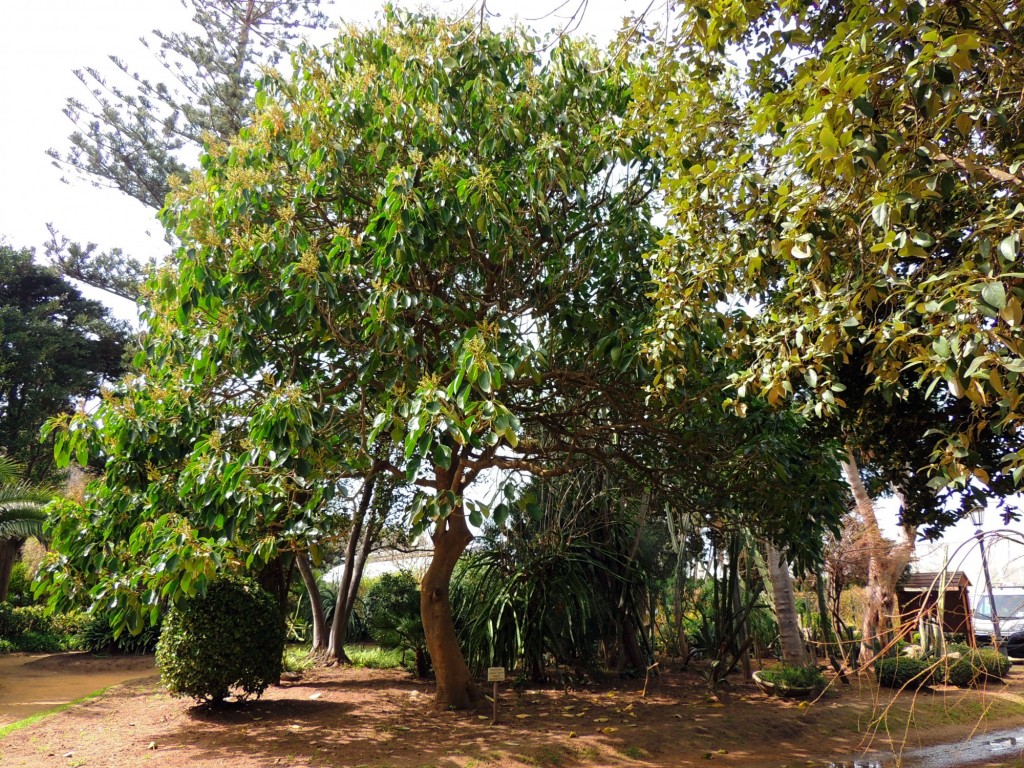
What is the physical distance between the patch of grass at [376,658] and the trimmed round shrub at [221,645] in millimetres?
4423

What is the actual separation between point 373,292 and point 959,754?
7663mm

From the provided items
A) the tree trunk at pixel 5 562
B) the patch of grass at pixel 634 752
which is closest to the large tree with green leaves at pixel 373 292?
the patch of grass at pixel 634 752

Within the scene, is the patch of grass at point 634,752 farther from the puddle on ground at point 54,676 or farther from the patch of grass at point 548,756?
the puddle on ground at point 54,676

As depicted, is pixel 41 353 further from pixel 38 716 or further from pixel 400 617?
pixel 400 617

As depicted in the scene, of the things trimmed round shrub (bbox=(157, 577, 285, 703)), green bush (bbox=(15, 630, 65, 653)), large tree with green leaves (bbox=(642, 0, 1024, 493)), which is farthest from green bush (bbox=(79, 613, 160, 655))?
large tree with green leaves (bbox=(642, 0, 1024, 493))

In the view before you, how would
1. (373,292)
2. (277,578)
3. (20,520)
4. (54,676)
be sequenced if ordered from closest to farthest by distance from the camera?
(373,292) < (277,578) < (54,676) < (20,520)

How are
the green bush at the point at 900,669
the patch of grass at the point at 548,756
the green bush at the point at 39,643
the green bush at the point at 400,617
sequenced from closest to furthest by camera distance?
the patch of grass at the point at 548,756 → the green bush at the point at 900,669 → the green bush at the point at 400,617 → the green bush at the point at 39,643

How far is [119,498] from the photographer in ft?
20.5

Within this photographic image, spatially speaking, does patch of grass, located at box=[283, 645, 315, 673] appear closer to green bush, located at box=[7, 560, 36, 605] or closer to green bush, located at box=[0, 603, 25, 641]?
green bush, located at box=[0, 603, 25, 641]

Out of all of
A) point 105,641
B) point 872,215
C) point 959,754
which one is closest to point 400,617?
point 959,754

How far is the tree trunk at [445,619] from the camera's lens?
28.1ft

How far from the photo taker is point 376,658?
44.0 feet

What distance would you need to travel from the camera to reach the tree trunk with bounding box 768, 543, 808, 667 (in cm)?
1130

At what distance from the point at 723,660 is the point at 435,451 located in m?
7.58
